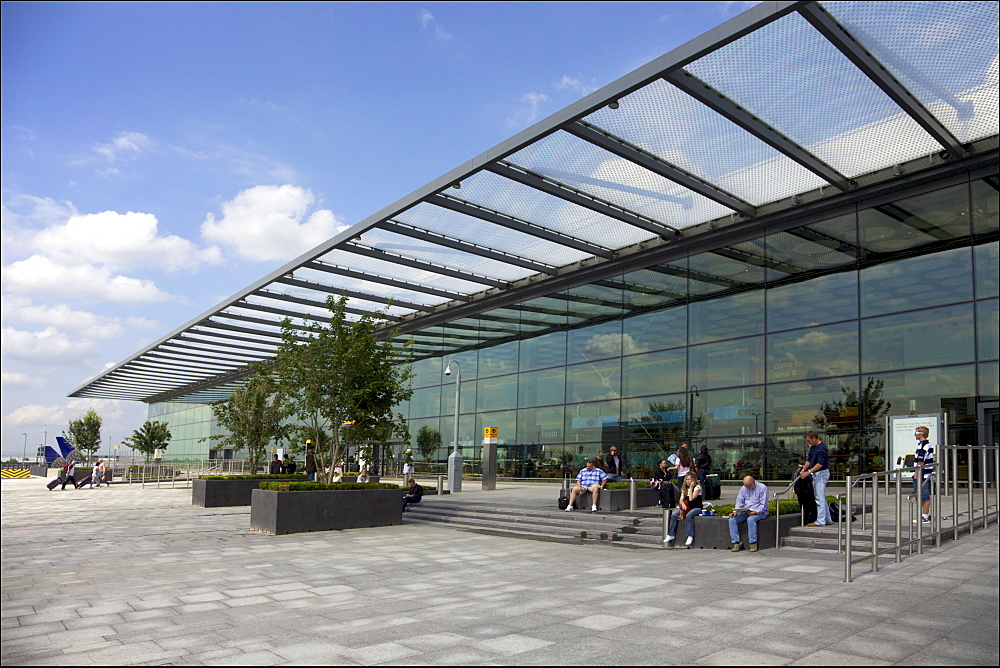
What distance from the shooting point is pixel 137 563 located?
440 inches

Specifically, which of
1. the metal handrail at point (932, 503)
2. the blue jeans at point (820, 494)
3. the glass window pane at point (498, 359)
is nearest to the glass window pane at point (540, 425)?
the glass window pane at point (498, 359)

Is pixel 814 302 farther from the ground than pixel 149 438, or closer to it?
farther from the ground

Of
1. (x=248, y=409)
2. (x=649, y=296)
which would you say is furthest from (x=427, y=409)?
(x=649, y=296)

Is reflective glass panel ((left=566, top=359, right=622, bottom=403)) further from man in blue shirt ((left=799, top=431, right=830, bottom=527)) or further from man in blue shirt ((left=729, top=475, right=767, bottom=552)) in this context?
man in blue shirt ((left=729, top=475, right=767, bottom=552))

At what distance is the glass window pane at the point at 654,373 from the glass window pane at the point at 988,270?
821cm

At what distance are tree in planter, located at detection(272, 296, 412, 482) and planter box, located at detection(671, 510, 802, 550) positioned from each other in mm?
8151

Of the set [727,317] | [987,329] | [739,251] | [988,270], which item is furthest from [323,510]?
[988,270]

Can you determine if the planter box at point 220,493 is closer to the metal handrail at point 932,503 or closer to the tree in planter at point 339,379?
the tree in planter at point 339,379

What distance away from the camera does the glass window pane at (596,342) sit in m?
25.7

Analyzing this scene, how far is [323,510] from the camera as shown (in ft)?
53.4

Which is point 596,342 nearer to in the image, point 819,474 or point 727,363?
point 727,363

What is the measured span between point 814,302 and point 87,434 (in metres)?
46.8

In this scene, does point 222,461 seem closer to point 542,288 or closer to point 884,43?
point 542,288

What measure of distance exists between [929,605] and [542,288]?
70.4 ft
